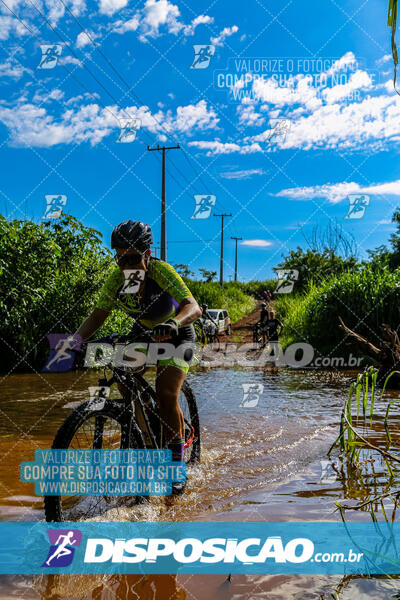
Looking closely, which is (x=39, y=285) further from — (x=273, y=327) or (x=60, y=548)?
(x=60, y=548)

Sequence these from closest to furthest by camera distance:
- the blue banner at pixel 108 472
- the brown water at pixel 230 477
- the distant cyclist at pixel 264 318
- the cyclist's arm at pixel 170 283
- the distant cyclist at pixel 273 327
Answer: the brown water at pixel 230 477
the blue banner at pixel 108 472
the cyclist's arm at pixel 170 283
the distant cyclist at pixel 273 327
the distant cyclist at pixel 264 318

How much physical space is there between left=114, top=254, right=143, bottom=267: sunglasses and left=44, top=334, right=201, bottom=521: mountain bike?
58cm

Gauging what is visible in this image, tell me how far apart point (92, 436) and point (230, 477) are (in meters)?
1.88

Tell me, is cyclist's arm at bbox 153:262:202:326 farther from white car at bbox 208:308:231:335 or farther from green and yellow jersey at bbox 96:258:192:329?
white car at bbox 208:308:231:335

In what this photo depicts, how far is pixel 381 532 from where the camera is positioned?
3330 mm

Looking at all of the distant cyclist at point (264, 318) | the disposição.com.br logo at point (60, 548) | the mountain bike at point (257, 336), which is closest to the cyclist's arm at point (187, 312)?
the disposição.com.br logo at point (60, 548)

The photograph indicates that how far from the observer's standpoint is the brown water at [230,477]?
109 inches

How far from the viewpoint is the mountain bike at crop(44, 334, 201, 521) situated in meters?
3.09

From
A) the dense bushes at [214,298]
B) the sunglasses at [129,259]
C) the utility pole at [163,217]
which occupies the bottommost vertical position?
the sunglasses at [129,259]

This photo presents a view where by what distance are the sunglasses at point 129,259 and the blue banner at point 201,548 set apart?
1.89 m

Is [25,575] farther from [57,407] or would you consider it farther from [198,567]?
[57,407]

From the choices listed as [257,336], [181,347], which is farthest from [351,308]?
[181,347]

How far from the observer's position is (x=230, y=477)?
15.7 feet

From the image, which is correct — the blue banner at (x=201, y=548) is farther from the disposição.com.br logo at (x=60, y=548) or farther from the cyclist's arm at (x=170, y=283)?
the cyclist's arm at (x=170, y=283)
